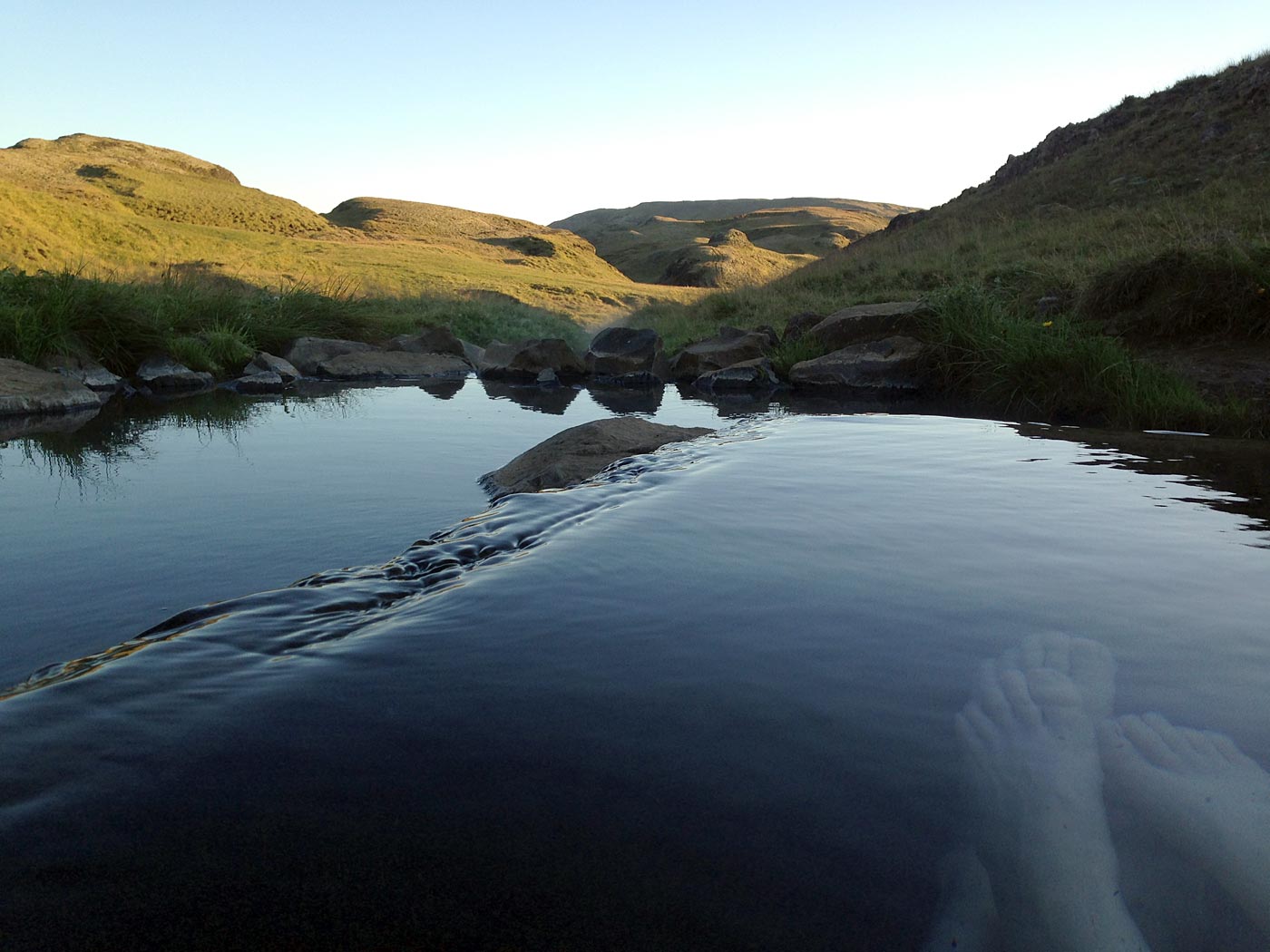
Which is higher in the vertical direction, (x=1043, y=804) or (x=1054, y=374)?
(x=1054, y=374)

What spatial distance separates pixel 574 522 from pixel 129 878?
220cm

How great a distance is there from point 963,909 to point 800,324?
12070 millimetres

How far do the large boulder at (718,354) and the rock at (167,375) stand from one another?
6.02 meters

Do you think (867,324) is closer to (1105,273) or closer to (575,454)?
(1105,273)

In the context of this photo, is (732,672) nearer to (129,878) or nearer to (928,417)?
(129,878)

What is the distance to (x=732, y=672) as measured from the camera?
6.17 feet

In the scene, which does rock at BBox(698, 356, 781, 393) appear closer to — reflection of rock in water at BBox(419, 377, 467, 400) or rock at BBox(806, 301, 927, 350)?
rock at BBox(806, 301, 927, 350)

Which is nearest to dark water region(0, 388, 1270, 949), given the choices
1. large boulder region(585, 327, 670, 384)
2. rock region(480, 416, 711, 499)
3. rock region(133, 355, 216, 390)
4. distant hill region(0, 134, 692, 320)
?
rock region(480, 416, 711, 499)

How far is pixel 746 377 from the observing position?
11078mm

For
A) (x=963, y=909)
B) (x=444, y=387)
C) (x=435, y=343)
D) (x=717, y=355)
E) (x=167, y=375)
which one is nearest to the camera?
(x=963, y=909)

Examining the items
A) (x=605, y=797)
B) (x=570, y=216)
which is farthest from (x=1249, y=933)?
(x=570, y=216)

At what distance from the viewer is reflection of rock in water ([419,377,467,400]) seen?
10336 mm

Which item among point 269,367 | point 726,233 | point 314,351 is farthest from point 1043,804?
point 726,233

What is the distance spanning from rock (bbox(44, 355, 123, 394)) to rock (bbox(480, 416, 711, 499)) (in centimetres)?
629
